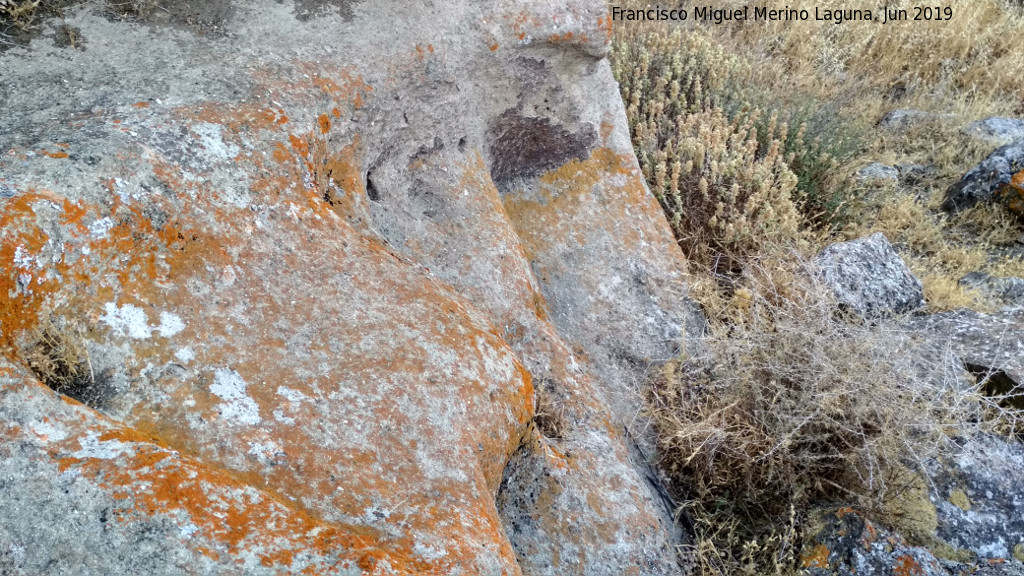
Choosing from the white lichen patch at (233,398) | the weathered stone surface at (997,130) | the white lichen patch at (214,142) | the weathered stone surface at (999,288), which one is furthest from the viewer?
the weathered stone surface at (997,130)

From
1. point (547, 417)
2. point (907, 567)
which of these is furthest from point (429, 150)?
point (907, 567)

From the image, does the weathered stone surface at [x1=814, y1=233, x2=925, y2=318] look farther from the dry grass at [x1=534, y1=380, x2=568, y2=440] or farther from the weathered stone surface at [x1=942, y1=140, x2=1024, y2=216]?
the dry grass at [x1=534, y1=380, x2=568, y2=440]

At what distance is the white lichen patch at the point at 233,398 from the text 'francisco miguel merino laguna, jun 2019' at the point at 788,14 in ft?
18.5

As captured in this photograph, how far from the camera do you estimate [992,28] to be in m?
7.75

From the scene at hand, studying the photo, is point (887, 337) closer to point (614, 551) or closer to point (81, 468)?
point (614, 551)

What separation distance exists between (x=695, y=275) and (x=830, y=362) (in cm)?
112

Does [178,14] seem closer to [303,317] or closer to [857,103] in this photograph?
[303,317]

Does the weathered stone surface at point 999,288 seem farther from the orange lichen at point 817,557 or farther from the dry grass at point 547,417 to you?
the dry grass at point 547,417

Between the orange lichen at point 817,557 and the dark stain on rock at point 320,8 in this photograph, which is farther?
the dark stain on rock at point 320,8

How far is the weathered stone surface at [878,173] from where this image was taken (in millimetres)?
5645

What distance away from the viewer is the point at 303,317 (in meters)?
2.21

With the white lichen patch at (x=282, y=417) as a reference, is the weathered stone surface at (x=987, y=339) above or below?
below

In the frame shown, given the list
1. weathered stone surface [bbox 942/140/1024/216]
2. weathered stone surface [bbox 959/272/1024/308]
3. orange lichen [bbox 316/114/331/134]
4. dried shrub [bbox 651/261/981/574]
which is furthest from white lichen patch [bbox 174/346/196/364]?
weathered stone surface [bbox 942/140/1024/216]

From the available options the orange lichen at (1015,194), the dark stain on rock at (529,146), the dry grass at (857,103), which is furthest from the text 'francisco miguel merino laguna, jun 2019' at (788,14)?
the dark stain on rock at (529,146)
